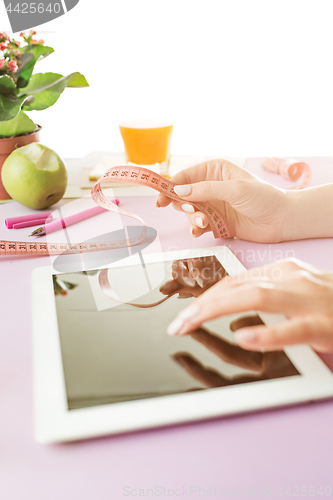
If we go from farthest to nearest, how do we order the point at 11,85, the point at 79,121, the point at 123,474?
the point at 79,121, the point at 11,85, the point at 123,474

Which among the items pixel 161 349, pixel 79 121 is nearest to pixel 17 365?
pixel 161 349

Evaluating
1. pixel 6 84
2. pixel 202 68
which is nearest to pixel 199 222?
pixel 6 84

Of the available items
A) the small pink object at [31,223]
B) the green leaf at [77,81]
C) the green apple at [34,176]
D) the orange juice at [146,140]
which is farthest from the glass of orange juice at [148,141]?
the small pink object at [31,223]

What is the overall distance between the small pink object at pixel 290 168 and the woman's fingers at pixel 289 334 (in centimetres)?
95

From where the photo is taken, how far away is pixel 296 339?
2.03ft

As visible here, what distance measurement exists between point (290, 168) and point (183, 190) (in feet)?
2.06

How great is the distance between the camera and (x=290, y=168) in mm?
1560

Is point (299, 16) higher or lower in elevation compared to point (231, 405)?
higher

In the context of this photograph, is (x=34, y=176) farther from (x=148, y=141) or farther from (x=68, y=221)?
(x=148, y=141)

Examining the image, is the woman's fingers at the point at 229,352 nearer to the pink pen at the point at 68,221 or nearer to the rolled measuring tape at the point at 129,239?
the rolled measuring tape at the point at 129,239

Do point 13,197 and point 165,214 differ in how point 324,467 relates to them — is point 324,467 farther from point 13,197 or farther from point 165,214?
point 13,197

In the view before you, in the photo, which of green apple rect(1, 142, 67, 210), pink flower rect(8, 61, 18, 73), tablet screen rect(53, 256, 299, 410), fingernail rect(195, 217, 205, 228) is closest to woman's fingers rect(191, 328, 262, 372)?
tablet screen rect(53, 256, 299, 410)

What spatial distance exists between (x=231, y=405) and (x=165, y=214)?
31.8 inches

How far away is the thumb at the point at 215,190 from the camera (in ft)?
3.52
